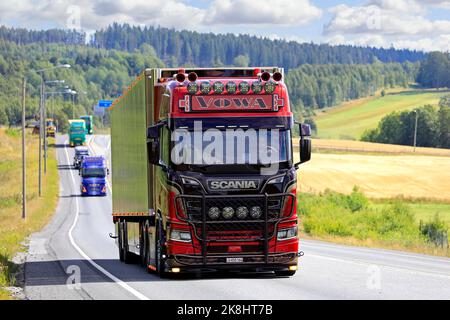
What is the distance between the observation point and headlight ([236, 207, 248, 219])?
18.8 m

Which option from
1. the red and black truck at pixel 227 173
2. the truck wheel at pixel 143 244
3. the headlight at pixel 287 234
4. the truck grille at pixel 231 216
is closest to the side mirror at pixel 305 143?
the red and black truck at pixel 227 173

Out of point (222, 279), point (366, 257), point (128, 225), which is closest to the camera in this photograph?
point (222, 279)

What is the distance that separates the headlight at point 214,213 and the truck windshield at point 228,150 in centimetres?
73

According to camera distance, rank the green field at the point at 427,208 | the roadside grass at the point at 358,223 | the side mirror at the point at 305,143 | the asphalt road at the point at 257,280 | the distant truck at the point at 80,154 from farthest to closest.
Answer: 1. the distant truck at the point at 80,154
2. the green field at the point at 427,208
3. the roadside grass at the point at 358,223
4. the side mirror at the point at 305,143
5. the asphalt road at the point at 257,280

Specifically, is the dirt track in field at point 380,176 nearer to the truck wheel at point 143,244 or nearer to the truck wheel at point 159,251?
the truck wheel at point 143,244

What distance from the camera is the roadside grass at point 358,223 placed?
43.1 meters

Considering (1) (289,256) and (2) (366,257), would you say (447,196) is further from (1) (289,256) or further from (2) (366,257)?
(1) (289,256)

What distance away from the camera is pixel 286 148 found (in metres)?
19.2

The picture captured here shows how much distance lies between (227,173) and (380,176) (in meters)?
88.8

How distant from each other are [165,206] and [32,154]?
345ft

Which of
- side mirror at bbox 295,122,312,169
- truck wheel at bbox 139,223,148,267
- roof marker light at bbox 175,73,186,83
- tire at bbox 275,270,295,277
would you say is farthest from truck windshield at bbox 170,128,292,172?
truck wheel at bbox 139,223,148,267

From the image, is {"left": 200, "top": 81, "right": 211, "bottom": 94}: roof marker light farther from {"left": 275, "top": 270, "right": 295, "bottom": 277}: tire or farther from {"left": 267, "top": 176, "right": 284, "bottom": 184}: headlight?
{"left": 275, "top": 270, "right": 295, "bottom": 277}: tire

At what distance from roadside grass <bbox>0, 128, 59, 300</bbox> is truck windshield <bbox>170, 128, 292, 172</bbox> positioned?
4.17 metres

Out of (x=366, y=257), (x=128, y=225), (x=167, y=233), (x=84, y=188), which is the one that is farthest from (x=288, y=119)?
(x=84, y=188)
